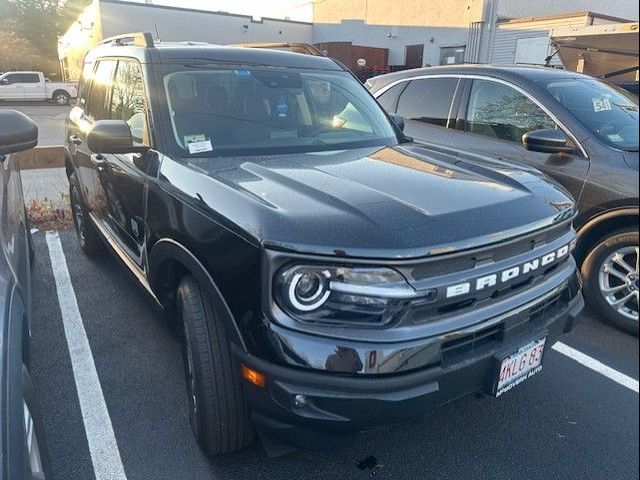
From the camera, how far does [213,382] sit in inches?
80.4

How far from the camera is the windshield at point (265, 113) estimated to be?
270cm

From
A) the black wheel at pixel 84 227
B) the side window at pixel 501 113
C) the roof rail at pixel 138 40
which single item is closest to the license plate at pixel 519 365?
the side window at pixel 501 113

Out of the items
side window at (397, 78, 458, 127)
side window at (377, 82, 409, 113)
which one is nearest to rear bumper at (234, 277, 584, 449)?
side window at (397, 78, 458, 127)

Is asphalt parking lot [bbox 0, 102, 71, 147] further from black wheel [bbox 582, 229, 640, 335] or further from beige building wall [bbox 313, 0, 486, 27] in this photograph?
black wheel [bbox 582, 229, 640, 335]

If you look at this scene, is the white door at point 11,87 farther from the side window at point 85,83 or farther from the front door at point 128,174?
the front door at point 128,174

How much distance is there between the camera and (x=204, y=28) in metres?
25.1

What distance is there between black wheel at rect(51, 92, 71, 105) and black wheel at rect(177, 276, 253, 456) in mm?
4166

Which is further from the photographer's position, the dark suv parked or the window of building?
the window of building

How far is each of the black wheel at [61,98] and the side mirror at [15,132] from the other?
10.5 ft

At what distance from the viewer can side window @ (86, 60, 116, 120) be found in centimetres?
362

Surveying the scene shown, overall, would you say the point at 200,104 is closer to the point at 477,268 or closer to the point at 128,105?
the point at 128,105

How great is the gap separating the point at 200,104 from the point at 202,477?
76.3 inches

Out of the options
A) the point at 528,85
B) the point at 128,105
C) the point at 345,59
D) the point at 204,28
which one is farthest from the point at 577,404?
the point at 204,28

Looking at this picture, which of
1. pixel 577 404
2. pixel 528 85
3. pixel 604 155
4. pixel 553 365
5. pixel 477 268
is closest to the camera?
pixel 477 268
